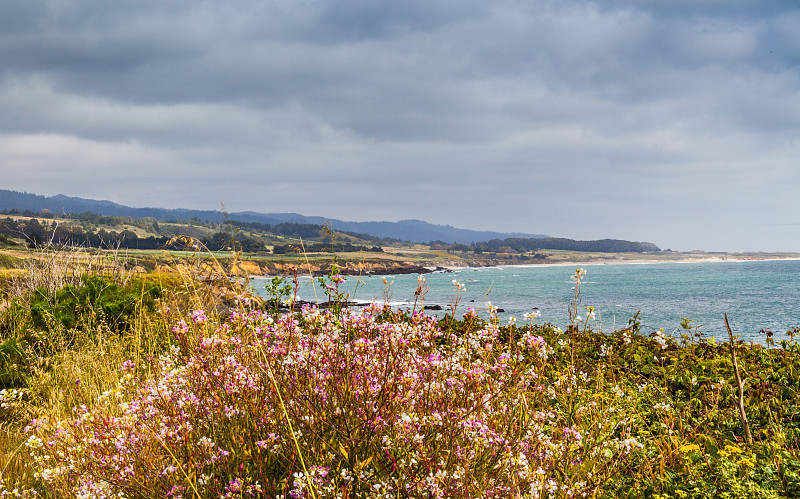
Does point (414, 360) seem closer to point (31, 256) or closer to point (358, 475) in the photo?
point (358, 475)

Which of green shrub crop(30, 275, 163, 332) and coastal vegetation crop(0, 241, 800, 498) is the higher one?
coastal vegetation crop(0, 241, 800, 498)

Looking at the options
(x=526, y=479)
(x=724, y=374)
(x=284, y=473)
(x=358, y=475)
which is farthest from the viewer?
(x=724, y=374)

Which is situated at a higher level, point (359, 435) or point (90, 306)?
point (359, 435)

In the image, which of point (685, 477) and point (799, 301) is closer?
point (685, 477)

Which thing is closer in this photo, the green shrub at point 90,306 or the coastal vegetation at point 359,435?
the coastal vegetation at point 359,435

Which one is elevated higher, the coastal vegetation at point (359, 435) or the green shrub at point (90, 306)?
the coastal vegetation at point (359, 435)

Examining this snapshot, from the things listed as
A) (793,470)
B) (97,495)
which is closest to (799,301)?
(793,470)

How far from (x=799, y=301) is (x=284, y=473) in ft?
197

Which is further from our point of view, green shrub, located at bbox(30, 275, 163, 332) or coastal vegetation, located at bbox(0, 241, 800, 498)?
green shrub, located at bbox(30, 275, 163, 332)

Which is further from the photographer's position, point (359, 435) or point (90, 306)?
point (90, 306)

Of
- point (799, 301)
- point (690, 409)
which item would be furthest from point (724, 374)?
point (799, 301)

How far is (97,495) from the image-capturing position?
2771mm

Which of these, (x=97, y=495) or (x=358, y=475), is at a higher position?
(x=358, y=475)

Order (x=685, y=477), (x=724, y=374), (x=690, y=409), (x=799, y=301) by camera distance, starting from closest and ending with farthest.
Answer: (x=685, y=477) < (x=690, y=409) < (x=724, y=374) < (x=799, y=301)
